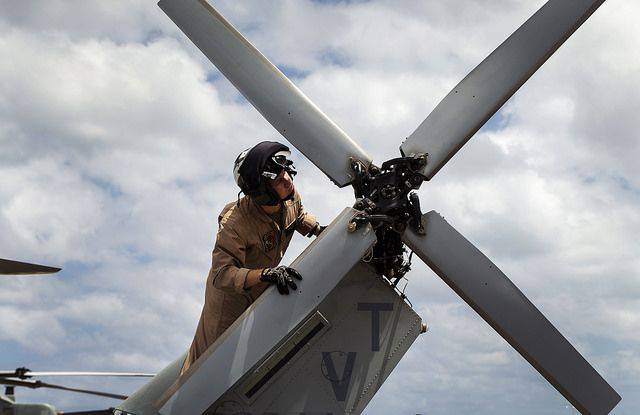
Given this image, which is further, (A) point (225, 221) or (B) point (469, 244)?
(A) point (225, 221)

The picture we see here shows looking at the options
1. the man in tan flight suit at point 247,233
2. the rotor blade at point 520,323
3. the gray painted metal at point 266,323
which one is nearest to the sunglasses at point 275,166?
the man in tan flight suit at point 247,233

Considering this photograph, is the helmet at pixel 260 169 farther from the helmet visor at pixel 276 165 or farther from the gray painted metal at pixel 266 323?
the gray painted metal at pixel 266 323

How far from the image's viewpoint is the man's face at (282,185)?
328 inches

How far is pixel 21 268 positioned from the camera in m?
8.36

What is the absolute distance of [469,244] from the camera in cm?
779

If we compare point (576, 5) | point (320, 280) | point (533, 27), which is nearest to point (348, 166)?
point (320, 280)

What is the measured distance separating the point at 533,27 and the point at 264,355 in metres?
4.73

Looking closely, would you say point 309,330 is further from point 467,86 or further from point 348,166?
point 467,86

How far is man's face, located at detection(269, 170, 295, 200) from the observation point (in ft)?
27.3

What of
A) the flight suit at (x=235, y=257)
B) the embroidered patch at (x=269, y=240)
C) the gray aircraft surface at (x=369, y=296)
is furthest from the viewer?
the embroidered patch at (x=269, y=240)

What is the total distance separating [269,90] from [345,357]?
3367 mm

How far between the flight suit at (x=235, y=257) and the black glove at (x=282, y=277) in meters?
0.46

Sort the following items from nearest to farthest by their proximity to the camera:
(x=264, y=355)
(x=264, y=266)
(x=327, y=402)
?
(x=264, y=355) → (x=327, y=402) → (x=264, y=266)

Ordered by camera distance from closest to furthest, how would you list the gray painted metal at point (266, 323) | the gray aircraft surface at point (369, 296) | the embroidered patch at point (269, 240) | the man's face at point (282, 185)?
the gray painted metal at point (266, 323) → the gray aircraft surface at point (369, 296) → the man's face at point (282, 185) → the embroidered patch at point (269, 240)
